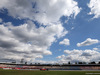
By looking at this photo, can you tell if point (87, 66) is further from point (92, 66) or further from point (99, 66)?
point (99, 66)

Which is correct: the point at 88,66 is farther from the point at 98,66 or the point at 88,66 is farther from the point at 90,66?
the point at 98,66

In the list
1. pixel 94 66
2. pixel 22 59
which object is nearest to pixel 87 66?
pixel 94 66

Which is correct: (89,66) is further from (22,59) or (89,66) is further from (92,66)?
(22,59)

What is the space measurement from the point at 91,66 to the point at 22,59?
125 m

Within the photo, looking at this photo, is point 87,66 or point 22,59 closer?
point 87,66

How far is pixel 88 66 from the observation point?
101 meters

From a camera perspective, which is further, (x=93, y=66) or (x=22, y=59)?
(x=22, y=59)

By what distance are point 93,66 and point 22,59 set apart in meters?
127

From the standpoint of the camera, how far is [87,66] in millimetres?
101562

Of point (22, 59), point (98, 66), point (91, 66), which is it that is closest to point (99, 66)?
point (98, 66)

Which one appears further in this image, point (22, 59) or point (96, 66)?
point (22, 59)

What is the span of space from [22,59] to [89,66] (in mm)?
122982

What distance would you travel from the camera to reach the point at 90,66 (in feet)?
329

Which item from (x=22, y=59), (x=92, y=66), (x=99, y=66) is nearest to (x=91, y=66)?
(x=92, y=66)
